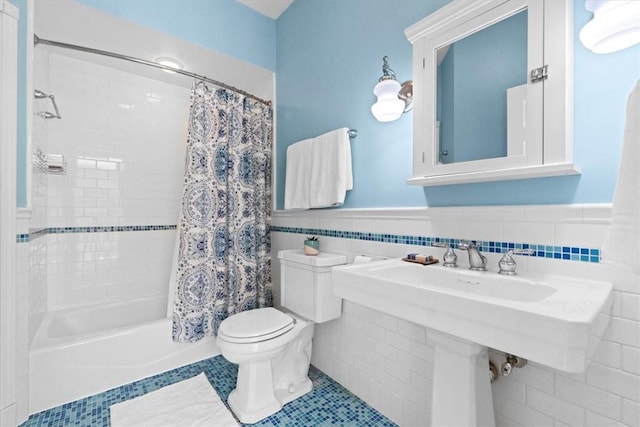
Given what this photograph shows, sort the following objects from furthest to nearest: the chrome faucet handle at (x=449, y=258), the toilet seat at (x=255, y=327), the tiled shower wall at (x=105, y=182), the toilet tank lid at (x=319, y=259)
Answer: the tiled shower wall at (x=105, y=182) → the toilet tank lid at (x=319, y=259) → the toilet seat at (x=255, y=327) → the chrome faucet handle at (x=449, y=258)

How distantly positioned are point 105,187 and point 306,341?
2.10 m

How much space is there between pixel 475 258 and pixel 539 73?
70 centimetres

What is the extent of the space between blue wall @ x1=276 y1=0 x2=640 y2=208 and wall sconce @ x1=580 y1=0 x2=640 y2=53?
0.35 feet

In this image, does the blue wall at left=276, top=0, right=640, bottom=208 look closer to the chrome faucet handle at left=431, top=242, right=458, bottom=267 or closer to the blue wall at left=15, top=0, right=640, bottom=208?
the blue wall at left=15, top=0, right=640, bottom=208

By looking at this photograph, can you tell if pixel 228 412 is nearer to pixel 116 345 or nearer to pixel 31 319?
pixel 116 345

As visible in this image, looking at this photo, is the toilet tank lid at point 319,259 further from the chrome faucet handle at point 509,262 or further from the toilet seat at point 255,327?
the chrome faucet handle at point 509,262

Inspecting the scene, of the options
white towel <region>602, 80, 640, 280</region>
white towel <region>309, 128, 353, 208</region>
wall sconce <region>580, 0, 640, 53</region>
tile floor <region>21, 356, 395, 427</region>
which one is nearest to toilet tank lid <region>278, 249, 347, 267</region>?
white towel <region>309, 128, 353, 208</region>

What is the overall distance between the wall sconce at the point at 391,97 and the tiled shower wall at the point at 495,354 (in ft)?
1.63

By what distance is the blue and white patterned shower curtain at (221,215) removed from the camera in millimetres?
1907

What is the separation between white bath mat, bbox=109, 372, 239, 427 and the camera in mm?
1502

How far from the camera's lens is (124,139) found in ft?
8.28

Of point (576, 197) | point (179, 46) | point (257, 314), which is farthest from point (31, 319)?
point (576, 197)

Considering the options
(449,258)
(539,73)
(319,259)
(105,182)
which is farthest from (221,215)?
(539,73)

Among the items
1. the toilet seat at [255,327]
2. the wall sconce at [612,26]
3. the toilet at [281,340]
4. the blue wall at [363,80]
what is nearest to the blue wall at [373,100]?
the blue wall at [363,80]
